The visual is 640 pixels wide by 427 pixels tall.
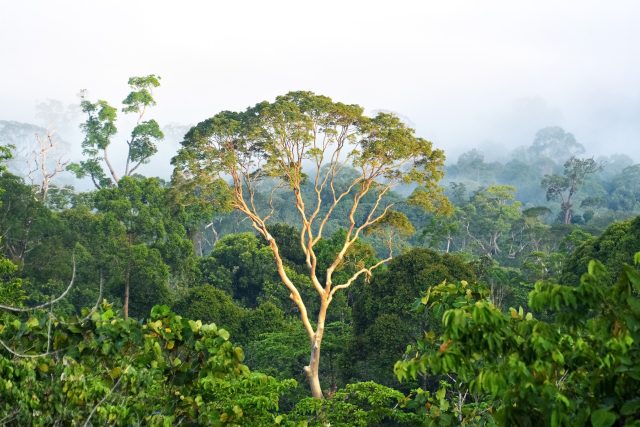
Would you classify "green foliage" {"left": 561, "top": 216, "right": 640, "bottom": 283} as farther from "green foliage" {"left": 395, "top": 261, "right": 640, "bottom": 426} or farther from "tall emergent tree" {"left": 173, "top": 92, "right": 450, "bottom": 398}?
"green foliage" {"left": 395, "top": 261, "right": 640, "bottom": 426}

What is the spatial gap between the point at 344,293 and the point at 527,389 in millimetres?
24101

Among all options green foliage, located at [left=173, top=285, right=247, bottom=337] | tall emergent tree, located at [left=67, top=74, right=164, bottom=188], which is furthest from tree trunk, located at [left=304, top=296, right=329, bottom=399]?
tall emergent tree, located at [left=67, top=74, right=164, bottom=188]

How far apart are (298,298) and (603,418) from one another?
55.0 feet

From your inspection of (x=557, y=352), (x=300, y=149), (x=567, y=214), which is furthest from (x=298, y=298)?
(x=567, y=214)

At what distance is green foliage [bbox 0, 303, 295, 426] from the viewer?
462 cm

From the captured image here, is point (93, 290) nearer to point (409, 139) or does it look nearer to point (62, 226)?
point (62, 226)

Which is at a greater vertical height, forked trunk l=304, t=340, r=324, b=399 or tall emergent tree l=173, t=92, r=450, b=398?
tall emergent tree l=173, t=92, r=450, b=398

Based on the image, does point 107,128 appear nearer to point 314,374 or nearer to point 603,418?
point 314,374

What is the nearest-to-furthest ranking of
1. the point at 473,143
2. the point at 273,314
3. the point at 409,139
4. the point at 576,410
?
1. the point at 576,410
2. the point at 409,139
3. the point at 273,314
4. the point at 473,143

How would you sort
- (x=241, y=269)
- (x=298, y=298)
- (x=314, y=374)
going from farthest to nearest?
(x=241, y=269) → (x=298, y=298) → (x=314, y=374)

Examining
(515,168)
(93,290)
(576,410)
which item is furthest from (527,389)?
(515,168)

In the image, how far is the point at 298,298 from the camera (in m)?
19.9

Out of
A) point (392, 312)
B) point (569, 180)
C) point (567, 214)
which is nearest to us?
point (392, 312)

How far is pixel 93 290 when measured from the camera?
27828 mm
